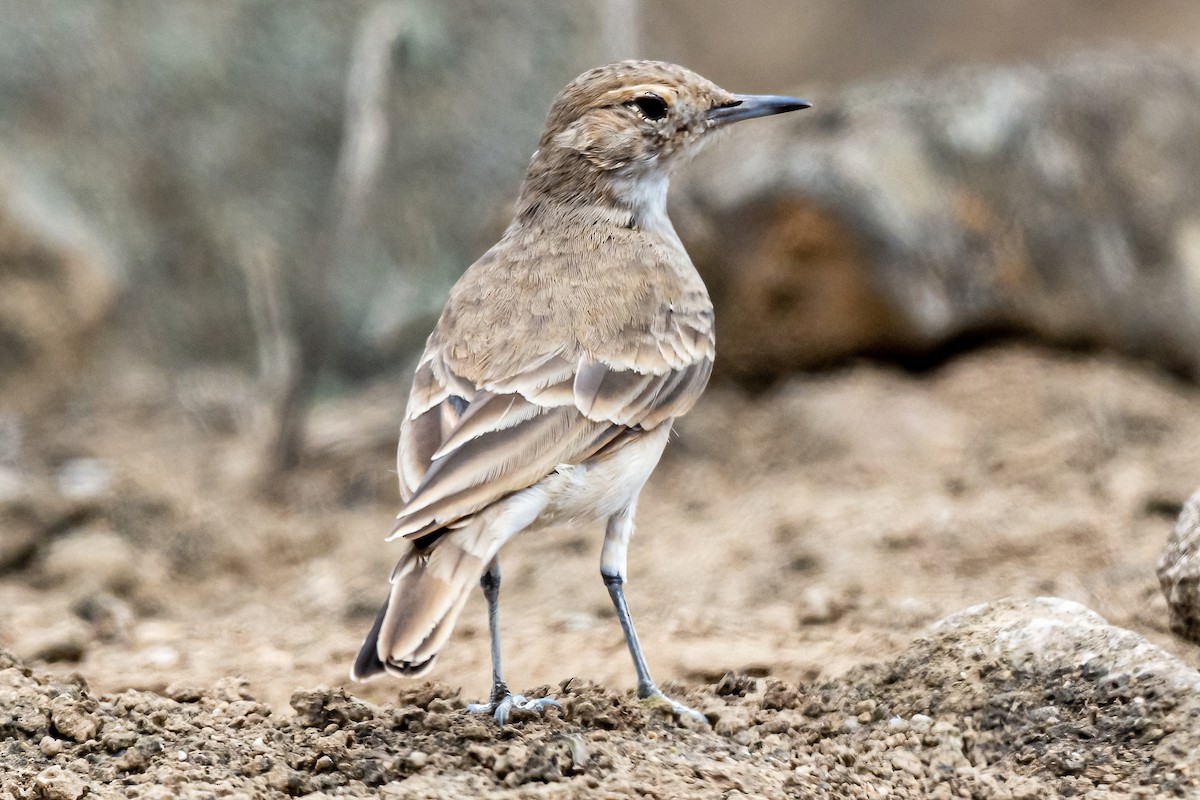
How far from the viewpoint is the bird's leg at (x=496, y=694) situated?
4.39 m

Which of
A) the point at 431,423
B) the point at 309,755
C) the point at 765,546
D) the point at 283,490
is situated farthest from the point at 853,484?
the point at 309,755

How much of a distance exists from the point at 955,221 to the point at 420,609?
18.5 ft

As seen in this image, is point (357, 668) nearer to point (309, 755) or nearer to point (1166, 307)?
point (309, 755)

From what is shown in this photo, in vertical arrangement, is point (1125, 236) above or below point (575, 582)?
above

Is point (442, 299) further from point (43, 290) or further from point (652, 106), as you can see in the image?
point (652, 106)

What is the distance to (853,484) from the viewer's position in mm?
8016

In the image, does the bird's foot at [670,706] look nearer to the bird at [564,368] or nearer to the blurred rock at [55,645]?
the bird at [564,368]

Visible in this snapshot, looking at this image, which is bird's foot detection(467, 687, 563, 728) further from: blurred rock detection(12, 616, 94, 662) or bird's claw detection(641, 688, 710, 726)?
blurred rock detection(12, 616, 94, 662)

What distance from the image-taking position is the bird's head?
562 cm

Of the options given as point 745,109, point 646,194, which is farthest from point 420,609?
point 745,109

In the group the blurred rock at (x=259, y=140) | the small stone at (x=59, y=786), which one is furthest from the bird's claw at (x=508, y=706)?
the blurred rock at (x=259, y=140)

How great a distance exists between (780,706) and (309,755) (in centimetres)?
148

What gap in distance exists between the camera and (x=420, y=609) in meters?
3.93

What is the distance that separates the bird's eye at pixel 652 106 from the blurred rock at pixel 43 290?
18.5ft
